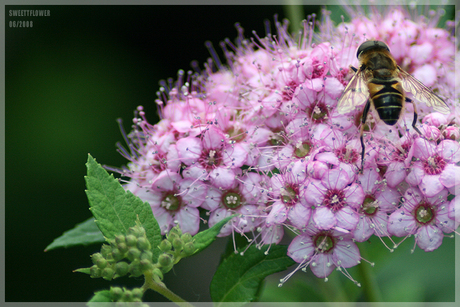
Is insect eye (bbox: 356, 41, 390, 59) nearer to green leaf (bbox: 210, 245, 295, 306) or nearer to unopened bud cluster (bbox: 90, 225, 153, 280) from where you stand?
green leaf (bbox: 210, 245, 295, 306)

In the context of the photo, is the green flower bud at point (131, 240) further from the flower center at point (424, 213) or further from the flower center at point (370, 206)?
the flower center at point (424, 213)

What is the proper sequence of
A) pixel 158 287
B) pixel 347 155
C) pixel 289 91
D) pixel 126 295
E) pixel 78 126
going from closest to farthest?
1. pixel 126 295
2. pixel 158 287
3. pixel 347 155
4. pixel 289 91
5. pixel 78 126

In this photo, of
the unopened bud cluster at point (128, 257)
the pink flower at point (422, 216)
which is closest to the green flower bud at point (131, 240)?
the unopened bud cluster at point (128, 257)

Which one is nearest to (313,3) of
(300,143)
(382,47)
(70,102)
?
(382,47)

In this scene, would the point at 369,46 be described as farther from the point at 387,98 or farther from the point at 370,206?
the point at 370,206

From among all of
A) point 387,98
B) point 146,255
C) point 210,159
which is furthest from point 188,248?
point 387,98

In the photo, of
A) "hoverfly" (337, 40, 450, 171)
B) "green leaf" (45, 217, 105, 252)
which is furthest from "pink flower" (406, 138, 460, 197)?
"green leaf" (45, 217, 105, 252)

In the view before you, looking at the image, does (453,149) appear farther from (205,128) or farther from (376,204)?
(205,128)
